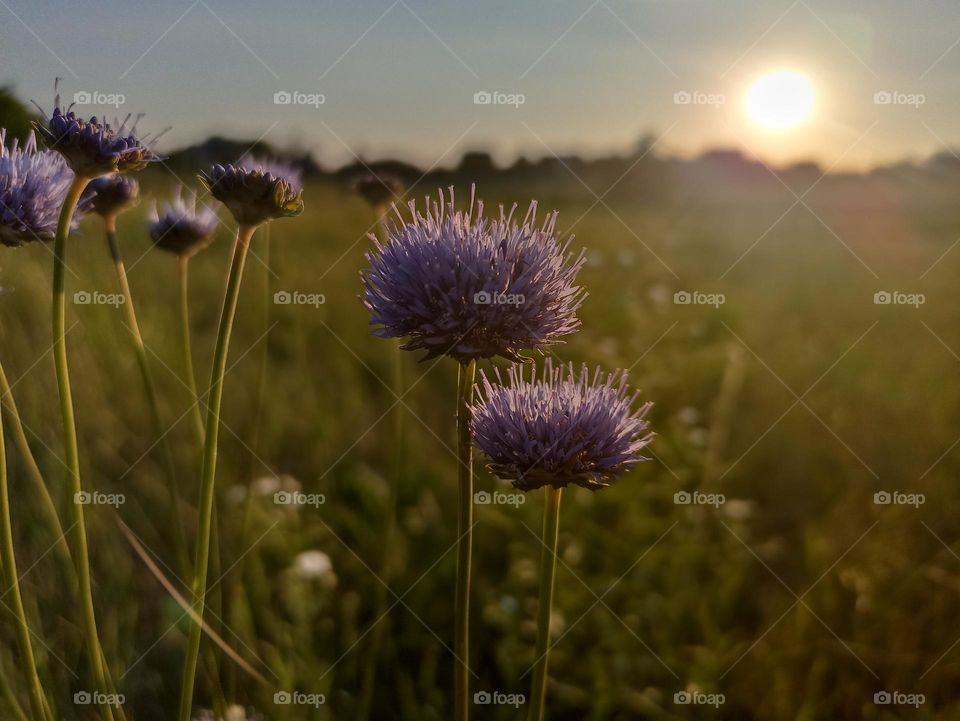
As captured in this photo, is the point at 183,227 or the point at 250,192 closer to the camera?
the point at 250,192

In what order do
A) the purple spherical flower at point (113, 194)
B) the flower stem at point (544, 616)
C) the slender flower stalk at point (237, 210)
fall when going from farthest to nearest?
Answer: the purple spherical flower at point (113, 194) < the slender flower stalk at point (237, 210) < the flower stem at point (544, 616)

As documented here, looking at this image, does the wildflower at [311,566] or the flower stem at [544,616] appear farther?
the wildflower at [311,566]

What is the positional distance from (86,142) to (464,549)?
40.5 inches

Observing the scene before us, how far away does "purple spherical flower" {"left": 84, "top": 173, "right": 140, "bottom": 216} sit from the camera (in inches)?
77.2

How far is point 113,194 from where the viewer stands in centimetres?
199

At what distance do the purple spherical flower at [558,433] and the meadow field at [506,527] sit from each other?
24.0 inches

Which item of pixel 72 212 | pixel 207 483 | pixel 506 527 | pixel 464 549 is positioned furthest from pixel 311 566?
pixel 72 212

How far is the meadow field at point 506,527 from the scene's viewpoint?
8.45 feet


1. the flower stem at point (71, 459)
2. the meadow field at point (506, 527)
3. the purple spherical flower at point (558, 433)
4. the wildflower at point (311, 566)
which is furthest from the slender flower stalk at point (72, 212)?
the wildflower at point (311, 566)

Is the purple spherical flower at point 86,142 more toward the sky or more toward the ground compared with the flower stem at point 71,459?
more toward the sky

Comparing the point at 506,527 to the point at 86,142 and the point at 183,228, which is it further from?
the point at 86,142

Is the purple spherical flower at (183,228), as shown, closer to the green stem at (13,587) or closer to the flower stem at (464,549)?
the green stem at (13,587)

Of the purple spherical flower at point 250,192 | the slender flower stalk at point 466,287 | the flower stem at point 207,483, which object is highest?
the purple spherical flower at point 250,192

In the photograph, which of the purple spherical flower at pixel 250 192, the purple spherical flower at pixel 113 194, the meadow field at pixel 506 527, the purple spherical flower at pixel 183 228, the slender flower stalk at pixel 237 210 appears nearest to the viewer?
the slender flower stalk at pixel 237 210
